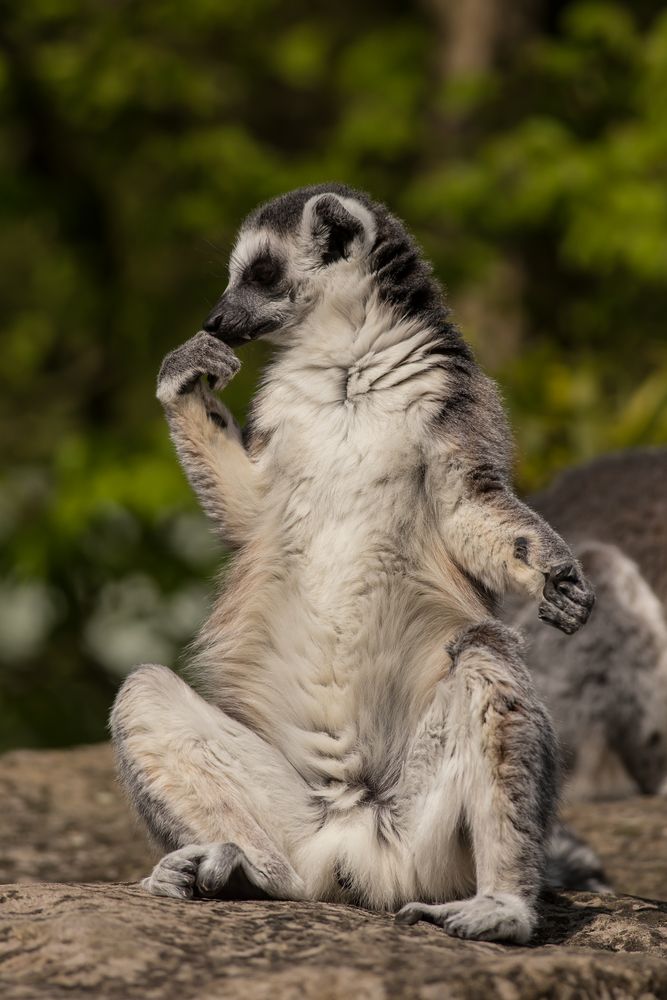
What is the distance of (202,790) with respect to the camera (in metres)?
3.86

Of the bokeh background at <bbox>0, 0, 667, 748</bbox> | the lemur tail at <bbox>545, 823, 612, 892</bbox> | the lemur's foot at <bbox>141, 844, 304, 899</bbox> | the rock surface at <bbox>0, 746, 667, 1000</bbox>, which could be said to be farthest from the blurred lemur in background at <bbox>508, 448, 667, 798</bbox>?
the lemur's foot at <bbox>141, 844, 304, 899</bbox>

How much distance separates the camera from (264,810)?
12.9 ft

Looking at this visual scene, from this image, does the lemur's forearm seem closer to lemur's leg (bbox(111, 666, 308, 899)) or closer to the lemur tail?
lemur's leg (bbox(111, 666, 308, 899))

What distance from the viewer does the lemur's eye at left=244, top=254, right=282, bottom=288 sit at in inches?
180

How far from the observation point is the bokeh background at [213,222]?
1038 cm

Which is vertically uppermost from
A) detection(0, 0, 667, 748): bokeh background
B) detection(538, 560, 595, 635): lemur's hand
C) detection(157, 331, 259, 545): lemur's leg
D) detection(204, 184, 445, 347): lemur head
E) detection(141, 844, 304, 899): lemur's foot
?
detection(0, 0, 667, 748): bokeh background

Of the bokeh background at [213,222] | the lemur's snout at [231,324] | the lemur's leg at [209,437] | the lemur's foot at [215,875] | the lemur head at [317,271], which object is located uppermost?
the bokeh background at [213,222]

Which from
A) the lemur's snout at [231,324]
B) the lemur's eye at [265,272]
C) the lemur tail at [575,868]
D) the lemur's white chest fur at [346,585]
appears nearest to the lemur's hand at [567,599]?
the lemur's white chest fur at [346,585]

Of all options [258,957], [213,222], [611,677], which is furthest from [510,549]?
[213,222]

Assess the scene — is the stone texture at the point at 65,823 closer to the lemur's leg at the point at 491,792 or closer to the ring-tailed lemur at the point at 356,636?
the ring-tailed lemur at the point at 356,636

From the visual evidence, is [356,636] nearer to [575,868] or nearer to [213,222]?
[575,868]

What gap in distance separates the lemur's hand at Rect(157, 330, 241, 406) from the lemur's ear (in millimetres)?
512

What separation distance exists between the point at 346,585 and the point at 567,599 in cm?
63

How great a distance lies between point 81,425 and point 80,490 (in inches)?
138
